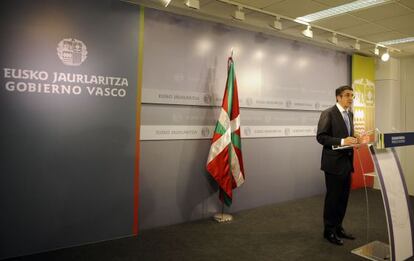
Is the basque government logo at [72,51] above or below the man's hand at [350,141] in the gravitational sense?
above

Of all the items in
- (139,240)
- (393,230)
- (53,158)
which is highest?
(53,158)

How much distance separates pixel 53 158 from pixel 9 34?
44.8 inches

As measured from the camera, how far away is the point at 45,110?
2869 mm

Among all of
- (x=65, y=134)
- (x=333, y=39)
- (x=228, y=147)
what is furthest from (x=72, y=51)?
(x=333, y=39)

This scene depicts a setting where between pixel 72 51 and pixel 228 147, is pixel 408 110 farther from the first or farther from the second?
pixel 72 51

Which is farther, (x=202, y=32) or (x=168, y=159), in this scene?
(x=202, y=32)

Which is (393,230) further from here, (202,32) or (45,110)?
(45,110)

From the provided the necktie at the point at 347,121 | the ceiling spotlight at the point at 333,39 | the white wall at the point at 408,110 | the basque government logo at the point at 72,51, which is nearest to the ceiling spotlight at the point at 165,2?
the basque government logo at the point at 72,51

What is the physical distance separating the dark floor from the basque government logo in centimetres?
179

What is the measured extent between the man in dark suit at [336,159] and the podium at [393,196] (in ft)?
1.33

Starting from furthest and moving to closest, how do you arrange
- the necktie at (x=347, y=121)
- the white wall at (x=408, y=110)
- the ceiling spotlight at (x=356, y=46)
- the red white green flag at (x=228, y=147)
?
the white wall at (x=408, y=110) → the ceiling spotlight at (x=356, y=46) → the red white green flag at (x=228, y=147) → the necktie at (x=347, y=121)

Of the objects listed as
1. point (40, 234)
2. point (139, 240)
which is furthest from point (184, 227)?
point (40, 234)

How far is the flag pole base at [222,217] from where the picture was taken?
3863 millimetres

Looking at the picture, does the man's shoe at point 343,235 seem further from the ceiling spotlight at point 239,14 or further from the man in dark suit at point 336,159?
the ceiling spotlight at point 239,14
